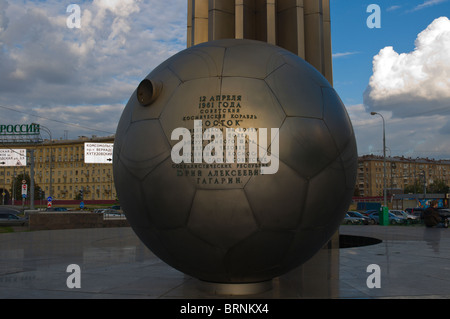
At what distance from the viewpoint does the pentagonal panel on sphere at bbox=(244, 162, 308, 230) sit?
4527mm

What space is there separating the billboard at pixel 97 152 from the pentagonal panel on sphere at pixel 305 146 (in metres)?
40.5

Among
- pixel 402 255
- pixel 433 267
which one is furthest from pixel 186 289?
pixel 402 255

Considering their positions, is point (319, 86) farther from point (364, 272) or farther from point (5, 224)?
point (5, 224)

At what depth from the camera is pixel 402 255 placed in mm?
10562

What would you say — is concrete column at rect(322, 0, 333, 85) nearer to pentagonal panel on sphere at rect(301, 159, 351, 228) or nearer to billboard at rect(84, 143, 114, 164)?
pentagonal panel on sphere at rect(301, 159, 351, 228)

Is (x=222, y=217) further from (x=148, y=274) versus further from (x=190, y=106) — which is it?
(x=148, y=274)

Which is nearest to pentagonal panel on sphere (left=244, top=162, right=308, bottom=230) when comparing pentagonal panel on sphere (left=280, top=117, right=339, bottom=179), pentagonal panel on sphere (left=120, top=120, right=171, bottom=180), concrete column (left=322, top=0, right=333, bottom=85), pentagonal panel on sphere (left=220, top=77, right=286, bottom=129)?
pentagonal panel on sphere (left=280, top=117, right=339, bottom=179)

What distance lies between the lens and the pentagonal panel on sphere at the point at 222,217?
14.9 ft

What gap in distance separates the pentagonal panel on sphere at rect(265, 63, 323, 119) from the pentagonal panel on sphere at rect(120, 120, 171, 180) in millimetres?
1516

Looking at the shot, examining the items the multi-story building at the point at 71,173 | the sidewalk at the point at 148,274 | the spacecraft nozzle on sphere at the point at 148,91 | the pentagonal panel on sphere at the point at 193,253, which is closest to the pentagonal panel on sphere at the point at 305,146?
the pentagonal panel on sphere at the point at 193,253

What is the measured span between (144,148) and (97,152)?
4111 cm

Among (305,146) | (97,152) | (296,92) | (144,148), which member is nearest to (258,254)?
(305,146)

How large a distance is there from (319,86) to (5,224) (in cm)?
2499

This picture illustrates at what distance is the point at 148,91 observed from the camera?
16.7 feet
